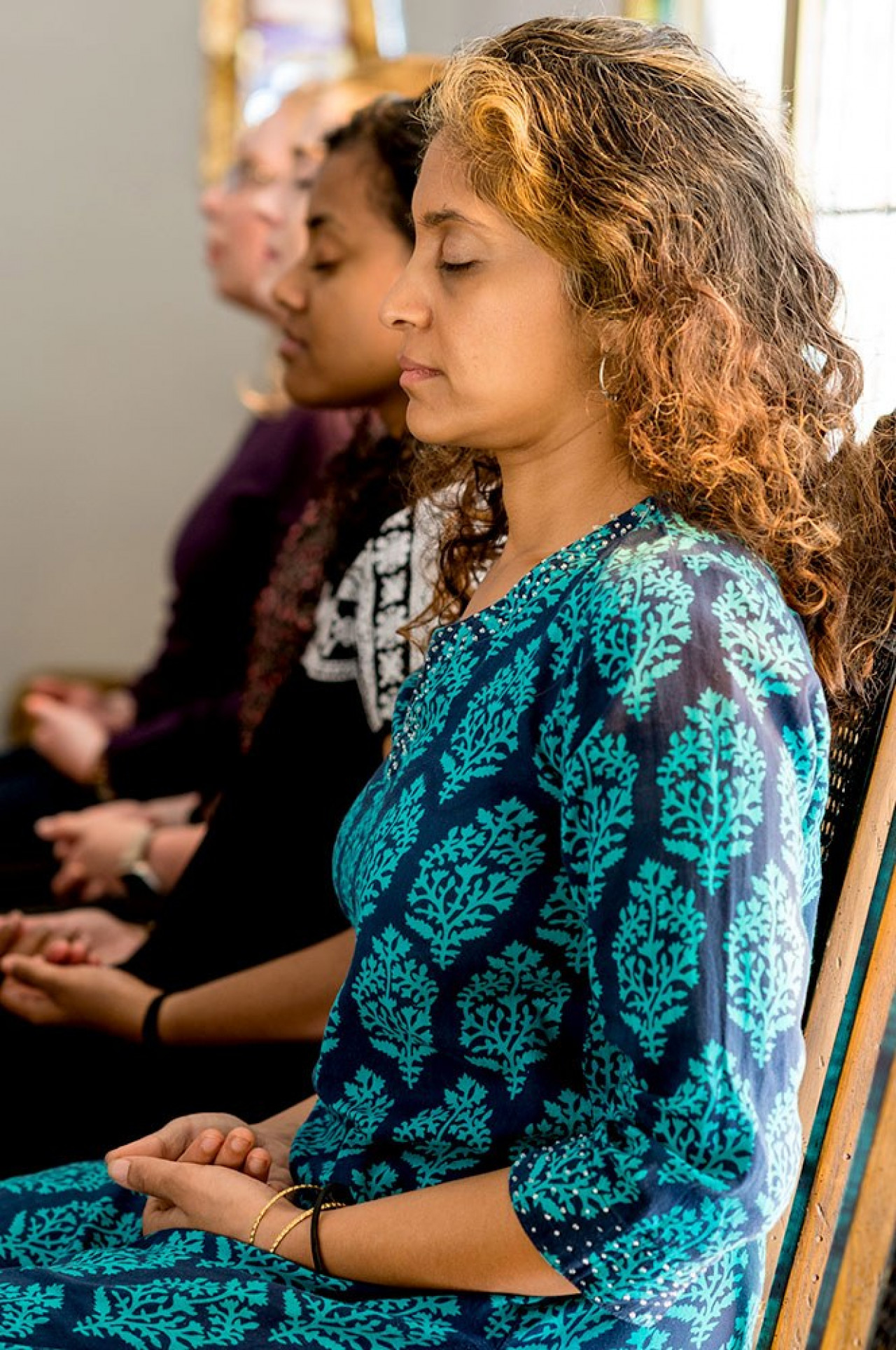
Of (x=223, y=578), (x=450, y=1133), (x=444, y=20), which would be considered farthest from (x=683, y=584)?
(x=444, y=20)

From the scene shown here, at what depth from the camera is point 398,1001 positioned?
100cm

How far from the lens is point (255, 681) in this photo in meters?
1.95

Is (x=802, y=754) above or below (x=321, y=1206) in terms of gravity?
above

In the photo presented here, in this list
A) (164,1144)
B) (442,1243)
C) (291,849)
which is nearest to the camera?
(442,1243)

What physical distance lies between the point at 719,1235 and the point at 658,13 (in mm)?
2409

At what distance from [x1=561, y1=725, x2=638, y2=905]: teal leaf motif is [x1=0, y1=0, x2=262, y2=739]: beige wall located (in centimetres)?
314

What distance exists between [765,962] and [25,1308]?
0.47 meters

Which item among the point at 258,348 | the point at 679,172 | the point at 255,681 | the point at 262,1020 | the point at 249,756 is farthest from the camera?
the point at 258,348

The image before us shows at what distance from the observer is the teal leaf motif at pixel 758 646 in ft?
2.89

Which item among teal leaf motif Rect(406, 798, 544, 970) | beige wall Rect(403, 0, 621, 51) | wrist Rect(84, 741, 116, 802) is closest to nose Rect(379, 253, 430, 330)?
teal leaf motif Rect(406, 798, 544, 970)

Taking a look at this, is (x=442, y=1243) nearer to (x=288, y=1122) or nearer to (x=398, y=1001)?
(x=398, y=1001)

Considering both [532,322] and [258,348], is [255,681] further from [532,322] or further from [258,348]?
[258,348]

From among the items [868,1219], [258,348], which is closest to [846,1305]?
[868,1219]

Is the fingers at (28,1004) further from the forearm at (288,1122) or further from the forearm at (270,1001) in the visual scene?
the forearm at (288,1122)
